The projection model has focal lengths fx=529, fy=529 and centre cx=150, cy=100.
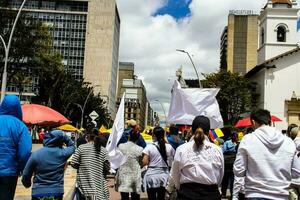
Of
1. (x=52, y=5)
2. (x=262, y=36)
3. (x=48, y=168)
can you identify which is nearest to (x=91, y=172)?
(x=48, y=168)

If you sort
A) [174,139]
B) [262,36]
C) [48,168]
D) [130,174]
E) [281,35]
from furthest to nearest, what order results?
[262,36] → [281,35] → [174,139] → [130,174] → [48,168]

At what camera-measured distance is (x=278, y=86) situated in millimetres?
56906

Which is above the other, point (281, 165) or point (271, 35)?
point (271, 35)

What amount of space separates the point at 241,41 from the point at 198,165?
369ft

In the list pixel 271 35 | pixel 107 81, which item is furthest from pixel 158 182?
pixel 107 81

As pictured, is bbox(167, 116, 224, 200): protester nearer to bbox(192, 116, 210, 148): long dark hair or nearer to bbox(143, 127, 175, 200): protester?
bbox(192, 116, 210, 148): long dark hair

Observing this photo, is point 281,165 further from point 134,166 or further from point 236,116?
point 236,116

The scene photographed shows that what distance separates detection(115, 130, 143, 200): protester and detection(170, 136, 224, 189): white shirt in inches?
142

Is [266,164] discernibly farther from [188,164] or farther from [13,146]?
[13,146]

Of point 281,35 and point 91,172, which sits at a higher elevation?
point 281,35

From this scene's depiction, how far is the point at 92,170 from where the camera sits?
7883 mm

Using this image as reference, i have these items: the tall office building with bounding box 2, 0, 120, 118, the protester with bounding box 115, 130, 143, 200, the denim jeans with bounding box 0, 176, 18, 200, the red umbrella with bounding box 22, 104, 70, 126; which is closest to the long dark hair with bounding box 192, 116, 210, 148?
the denim jeans with bounding box 0, 176, 18, 200

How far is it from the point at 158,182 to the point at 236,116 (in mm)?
49045

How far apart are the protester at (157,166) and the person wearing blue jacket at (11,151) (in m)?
3.18
